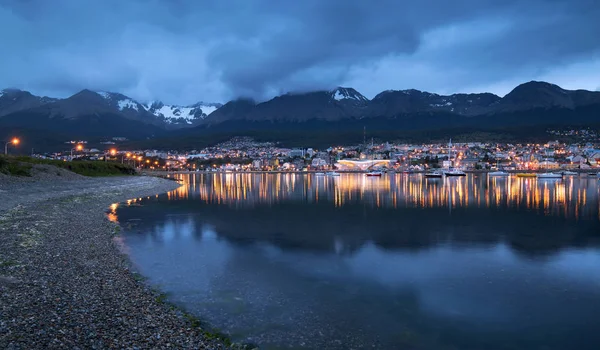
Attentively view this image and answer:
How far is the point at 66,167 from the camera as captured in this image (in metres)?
63.4

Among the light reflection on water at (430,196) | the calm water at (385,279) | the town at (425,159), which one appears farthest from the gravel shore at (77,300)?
the town at (425,159)

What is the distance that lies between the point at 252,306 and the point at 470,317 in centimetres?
499

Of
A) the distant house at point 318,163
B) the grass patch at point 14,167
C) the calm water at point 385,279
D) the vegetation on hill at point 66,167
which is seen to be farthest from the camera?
the distant house at point 318,163

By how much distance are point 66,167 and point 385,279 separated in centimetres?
6373

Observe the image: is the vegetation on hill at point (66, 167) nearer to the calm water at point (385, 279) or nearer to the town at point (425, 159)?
the calm water at point (385, 279)

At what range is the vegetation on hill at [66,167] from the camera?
4750 cm

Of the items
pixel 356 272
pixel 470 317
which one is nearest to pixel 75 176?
pixel 356 272

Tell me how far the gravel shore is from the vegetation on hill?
36359mm

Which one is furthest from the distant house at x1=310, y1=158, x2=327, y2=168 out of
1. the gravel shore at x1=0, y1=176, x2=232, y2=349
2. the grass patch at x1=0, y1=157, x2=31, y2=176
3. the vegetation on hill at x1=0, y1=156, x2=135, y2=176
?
the gravel shore at x1=0, y1=176, x2=232, y2=349

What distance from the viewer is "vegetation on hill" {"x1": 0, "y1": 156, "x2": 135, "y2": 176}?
156 feet

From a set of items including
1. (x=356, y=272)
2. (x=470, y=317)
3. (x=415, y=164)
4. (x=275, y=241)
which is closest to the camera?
(x=470, y=317)

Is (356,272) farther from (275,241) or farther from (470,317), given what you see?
(275,241)

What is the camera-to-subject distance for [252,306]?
991 cm

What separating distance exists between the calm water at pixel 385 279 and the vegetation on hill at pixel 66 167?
31513 mm
